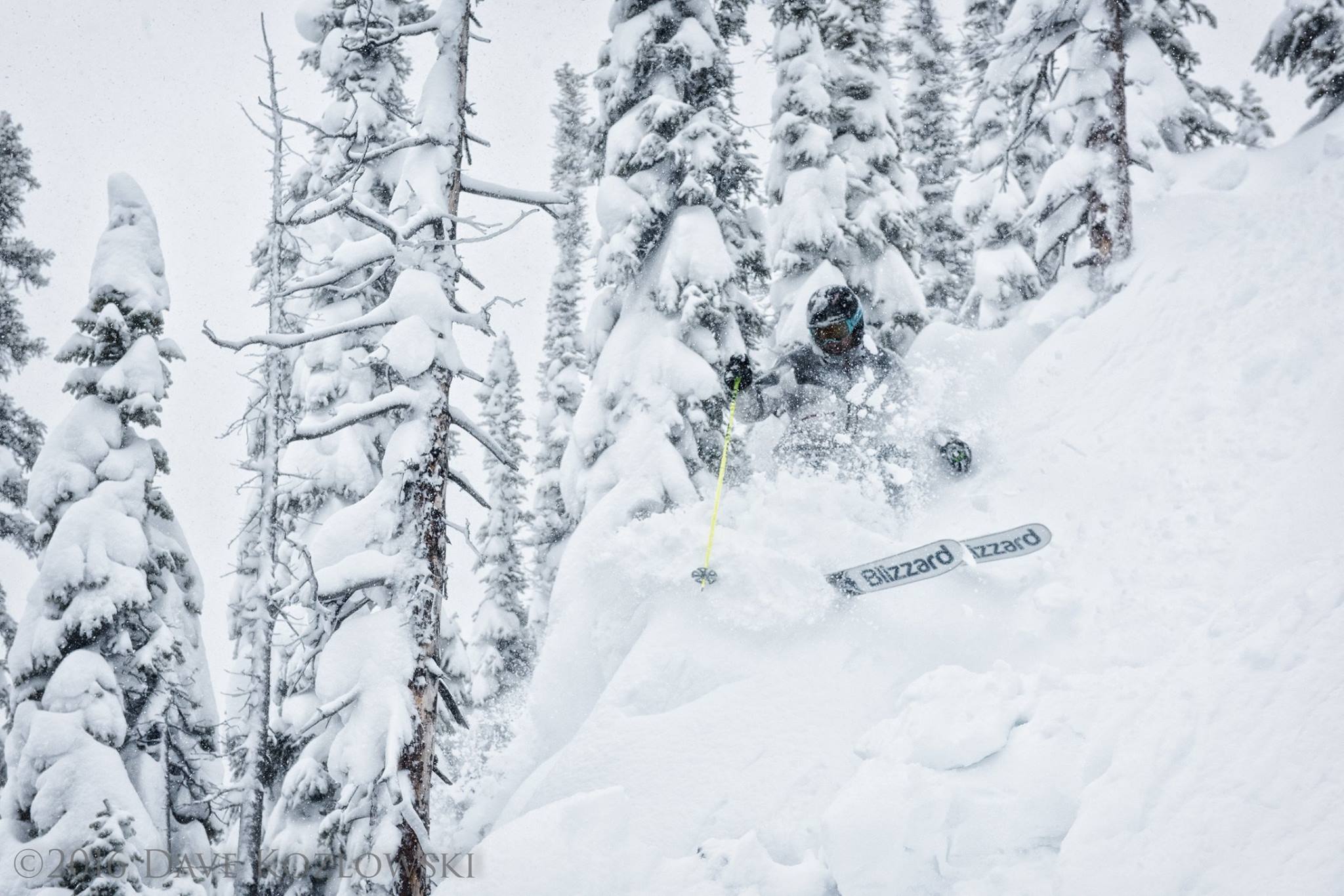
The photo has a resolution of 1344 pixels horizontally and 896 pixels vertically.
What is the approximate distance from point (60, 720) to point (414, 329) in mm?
7431

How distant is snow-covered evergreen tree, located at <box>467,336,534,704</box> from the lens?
806 inches

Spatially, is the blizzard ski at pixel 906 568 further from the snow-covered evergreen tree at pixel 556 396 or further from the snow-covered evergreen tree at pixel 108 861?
the snow-covered evergreen tree at pixel 556 396

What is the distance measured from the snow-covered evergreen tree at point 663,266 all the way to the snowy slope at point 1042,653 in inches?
73.4

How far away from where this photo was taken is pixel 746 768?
232 inches

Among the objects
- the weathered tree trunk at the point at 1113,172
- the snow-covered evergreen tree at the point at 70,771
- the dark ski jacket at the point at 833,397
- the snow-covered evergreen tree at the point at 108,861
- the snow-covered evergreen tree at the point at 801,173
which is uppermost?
the snow-covered evergreen tree at the point at 801,173

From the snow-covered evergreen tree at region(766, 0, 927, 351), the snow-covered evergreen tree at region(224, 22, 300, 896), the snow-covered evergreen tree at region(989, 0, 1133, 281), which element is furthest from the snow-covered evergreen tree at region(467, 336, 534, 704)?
the snow-covered evergreen tree at region(989, 0, 1133, 281)

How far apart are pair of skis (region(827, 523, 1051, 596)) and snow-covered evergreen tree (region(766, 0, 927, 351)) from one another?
7612 mm

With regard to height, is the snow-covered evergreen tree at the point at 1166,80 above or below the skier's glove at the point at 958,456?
above

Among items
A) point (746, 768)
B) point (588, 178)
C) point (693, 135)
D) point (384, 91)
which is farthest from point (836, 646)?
point (384, 91)

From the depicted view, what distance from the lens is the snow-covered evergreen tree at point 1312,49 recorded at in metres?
11.1

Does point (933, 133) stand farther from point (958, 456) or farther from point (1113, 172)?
point (958, 456)

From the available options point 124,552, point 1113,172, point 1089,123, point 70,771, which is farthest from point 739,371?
point 70,771

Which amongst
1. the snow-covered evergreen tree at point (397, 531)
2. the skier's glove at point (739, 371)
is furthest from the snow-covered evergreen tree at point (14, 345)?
the skier's glove at point (739, 371)

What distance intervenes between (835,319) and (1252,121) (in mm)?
20877
